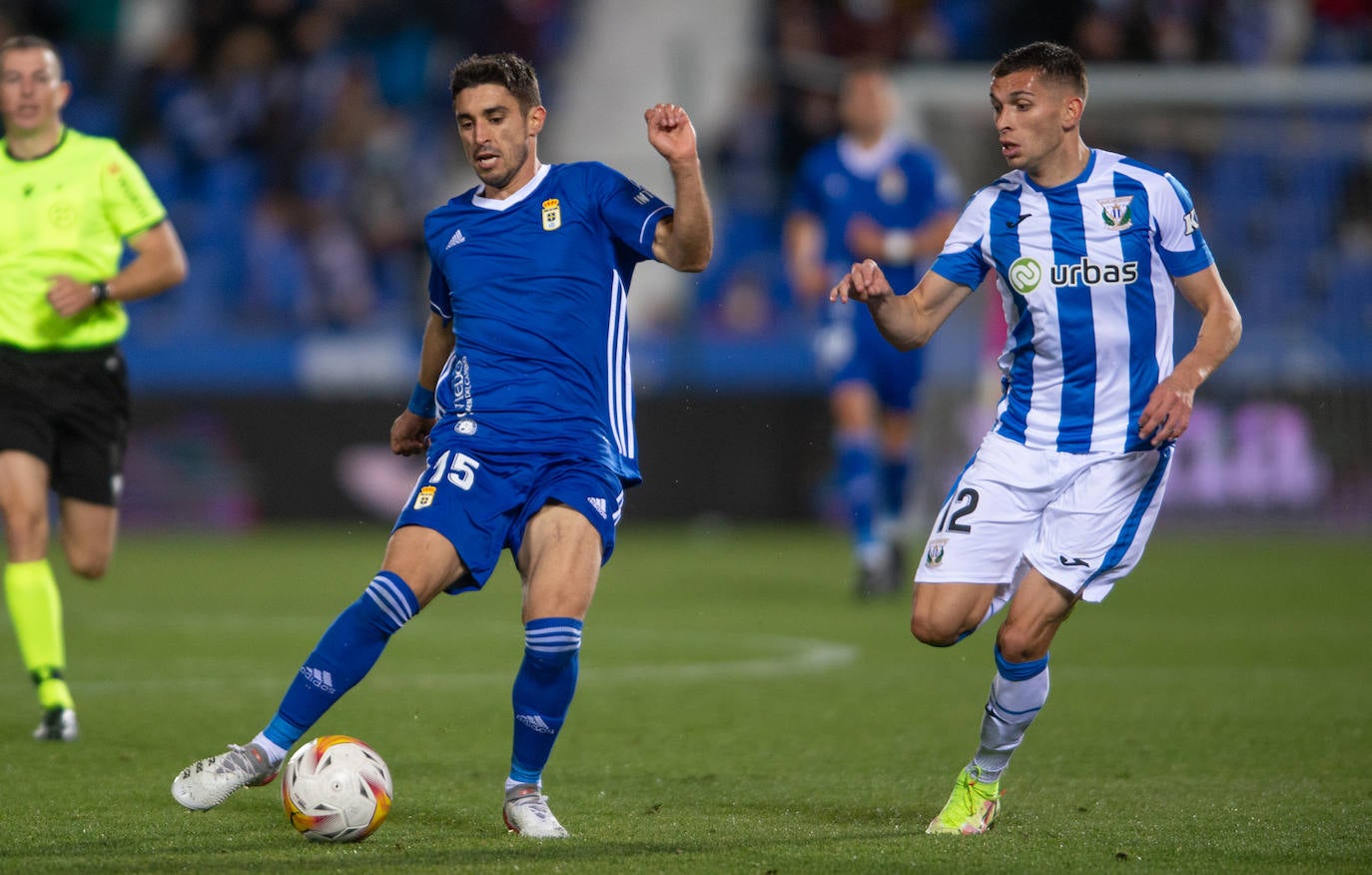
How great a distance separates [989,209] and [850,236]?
559 cm

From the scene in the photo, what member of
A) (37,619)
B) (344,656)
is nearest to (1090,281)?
(344,656)

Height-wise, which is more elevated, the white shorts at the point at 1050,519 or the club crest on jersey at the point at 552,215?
the club crest on jersey at the point at 552,215

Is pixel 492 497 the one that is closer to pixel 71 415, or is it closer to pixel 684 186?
pixel 684 186

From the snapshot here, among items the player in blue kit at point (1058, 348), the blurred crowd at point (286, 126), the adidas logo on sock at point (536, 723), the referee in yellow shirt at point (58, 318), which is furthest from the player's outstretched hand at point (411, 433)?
the blurred crowd at point (286, 126)

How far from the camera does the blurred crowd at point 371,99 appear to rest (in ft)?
52.6

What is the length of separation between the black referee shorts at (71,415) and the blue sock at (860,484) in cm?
495

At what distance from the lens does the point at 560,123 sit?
19828 mm

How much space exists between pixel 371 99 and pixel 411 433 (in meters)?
13.7

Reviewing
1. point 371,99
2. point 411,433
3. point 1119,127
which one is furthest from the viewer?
point 371,99

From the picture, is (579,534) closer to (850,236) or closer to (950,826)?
(950,826)

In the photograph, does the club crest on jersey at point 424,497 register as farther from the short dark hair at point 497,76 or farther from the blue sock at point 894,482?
the blue sock at point 894,482

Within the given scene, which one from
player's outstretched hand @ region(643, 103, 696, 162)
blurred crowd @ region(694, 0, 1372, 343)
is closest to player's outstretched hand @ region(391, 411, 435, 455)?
player's outstretched hand @ region(643, 103, 696, 162)

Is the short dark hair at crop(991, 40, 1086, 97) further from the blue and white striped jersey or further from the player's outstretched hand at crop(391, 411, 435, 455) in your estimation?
the player's outstretched hand at crop(391, 411, 435, 455)

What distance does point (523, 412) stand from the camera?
484 centimetres
